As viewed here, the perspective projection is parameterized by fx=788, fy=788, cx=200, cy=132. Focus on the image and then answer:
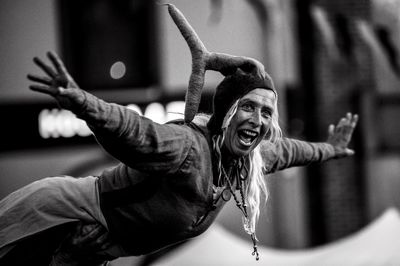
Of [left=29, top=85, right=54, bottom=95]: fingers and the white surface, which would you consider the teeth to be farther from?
the white surface

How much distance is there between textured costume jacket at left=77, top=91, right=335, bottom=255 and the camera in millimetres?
2871

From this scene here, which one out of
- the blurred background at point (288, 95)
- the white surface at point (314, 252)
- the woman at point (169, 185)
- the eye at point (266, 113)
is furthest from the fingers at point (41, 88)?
the blurred background at point (288, 95)

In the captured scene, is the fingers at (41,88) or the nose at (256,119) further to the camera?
the nose at (256,119)

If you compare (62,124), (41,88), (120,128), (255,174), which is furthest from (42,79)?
(62,124)

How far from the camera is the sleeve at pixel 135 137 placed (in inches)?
108

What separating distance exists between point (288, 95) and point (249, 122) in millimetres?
4436

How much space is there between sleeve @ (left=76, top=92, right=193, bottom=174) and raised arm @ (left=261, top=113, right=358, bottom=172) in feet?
2.18

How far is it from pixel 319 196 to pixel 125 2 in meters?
2.74

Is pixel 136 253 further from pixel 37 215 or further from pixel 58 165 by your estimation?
pixel 58 165

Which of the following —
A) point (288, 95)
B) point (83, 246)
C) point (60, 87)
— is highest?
point (60, 87)

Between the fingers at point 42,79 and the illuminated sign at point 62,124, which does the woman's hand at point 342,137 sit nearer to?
the fingers at point 42,79

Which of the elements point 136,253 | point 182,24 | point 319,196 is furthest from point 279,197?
point 182,24

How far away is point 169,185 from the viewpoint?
10.4 feet

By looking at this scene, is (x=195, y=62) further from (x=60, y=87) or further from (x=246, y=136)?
(x=60, y=87)
